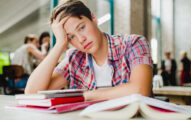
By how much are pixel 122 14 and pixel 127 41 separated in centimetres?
462

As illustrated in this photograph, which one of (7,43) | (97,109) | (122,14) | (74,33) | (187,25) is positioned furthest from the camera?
(187,25)

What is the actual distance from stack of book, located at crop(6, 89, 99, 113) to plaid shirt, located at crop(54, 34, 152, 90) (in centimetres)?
50

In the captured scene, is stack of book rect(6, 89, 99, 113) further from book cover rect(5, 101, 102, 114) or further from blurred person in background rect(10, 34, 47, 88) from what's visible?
blurred person in background rect(10, 34, 47, 88)

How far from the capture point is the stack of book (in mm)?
742

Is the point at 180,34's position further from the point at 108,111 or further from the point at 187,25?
the point at 108,111

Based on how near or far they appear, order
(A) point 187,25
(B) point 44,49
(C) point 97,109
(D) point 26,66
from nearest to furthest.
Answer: (C) point 97,109
(D) point 26,66
(B) point 44,49
(A) point 187,25

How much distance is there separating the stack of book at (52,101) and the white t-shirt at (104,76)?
481 mm

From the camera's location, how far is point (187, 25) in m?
9.52

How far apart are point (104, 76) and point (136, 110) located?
0.78 metres

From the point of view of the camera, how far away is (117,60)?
1.36 meters

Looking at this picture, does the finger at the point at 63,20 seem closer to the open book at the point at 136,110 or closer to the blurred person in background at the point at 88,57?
the blurred person in background at the point at 88,57

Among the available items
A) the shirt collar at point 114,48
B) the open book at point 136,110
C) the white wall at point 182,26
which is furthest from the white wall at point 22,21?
the white wall at point 182,26

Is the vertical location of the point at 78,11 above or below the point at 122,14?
below

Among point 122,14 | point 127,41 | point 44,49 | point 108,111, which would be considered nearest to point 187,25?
point 122,14
